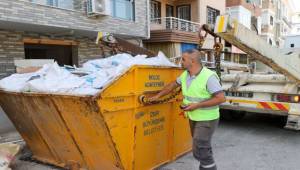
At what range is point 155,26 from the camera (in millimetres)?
19703

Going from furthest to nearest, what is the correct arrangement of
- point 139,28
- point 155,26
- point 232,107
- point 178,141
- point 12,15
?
point 155,26, point 139,28, point 12,15, point 232,107, point 178,141

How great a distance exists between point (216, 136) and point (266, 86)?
1381 mm

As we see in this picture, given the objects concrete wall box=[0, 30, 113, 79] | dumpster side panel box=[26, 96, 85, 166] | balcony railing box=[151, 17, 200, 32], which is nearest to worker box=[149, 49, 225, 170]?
dumpster side panel box=[26, 96, 85, 166]

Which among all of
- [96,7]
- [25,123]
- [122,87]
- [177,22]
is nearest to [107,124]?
[122,87]

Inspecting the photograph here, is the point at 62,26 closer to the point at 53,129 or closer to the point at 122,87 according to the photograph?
the point at 53,129

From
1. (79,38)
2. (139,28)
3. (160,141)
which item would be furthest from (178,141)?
(139,28)

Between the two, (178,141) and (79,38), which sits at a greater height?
(79,38)

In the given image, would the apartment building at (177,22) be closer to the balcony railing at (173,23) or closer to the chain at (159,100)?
the balcony railing at (173,23)

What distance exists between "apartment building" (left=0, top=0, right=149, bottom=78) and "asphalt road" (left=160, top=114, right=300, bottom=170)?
14.7 feet

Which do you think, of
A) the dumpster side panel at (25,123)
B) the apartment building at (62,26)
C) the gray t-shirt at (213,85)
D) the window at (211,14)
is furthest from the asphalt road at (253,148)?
the window at (211,14)

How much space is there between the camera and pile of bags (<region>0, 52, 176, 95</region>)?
3654 millimetres

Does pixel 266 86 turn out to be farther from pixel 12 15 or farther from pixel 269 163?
pixel 12 15

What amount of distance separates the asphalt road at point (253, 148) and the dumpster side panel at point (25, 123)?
179 cm

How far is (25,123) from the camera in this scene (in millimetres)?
4637
